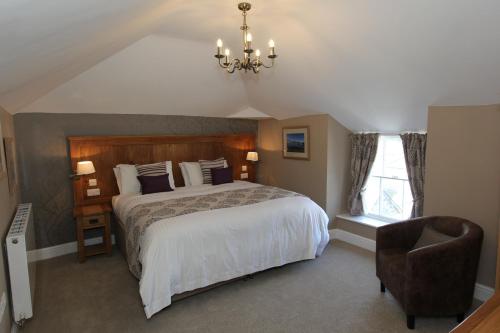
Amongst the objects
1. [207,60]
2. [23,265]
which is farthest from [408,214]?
[23,265]

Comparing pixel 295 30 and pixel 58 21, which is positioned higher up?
pixel 295 30

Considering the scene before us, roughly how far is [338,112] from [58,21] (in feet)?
11.4

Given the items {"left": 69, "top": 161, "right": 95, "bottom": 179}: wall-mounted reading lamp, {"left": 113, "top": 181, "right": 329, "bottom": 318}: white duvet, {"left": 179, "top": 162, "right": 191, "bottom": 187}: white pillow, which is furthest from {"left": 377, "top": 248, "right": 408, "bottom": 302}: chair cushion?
{"left": 69, "top": 161, "right": 95, "bottom": 179}: wall-mounted reading lamp

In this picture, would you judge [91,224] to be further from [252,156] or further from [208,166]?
[252,156]

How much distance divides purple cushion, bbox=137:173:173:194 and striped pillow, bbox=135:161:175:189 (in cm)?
15

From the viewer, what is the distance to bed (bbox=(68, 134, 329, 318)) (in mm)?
2723

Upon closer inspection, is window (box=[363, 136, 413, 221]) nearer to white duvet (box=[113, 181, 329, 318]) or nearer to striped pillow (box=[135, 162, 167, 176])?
white duvet (box=[113, 181, 329, 318])

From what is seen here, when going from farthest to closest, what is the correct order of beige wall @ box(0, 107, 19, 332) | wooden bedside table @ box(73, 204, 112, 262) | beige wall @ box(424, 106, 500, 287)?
wooden bedside table @ box(73, 204, 112, 262)
beige wall @ box(424, 106, 500, 287)
beige wall @ box(0, 107, 19, 332)

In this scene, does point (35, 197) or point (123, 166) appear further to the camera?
point (123, 166)

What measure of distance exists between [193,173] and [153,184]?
0.78 metres

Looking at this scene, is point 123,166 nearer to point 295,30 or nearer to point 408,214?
point 295,30

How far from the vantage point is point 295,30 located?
9.81ft

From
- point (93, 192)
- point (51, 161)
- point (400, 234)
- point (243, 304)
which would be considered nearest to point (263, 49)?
point (400, 234)

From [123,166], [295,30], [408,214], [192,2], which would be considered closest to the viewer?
[192,2]
